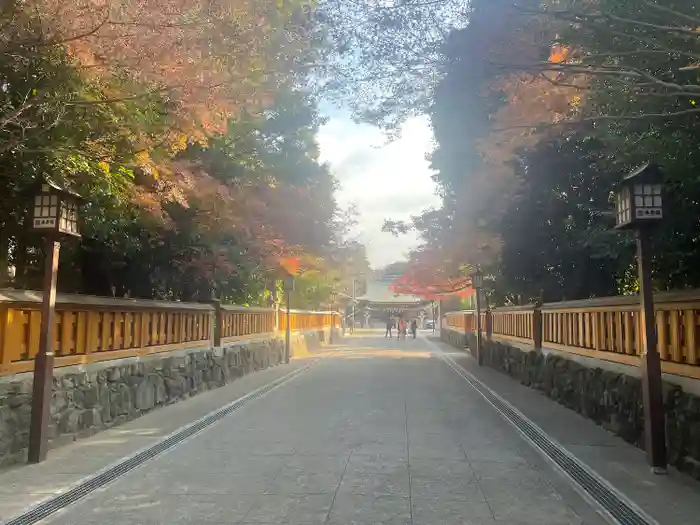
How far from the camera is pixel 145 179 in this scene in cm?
832

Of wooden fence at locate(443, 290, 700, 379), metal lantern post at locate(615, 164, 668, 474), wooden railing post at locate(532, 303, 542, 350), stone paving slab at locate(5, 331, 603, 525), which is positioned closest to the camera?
stone paving slab at locate(5, 331, 603, 525)

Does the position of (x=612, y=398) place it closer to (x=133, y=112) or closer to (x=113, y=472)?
(x=113, y=472)

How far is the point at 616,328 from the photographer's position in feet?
26.0

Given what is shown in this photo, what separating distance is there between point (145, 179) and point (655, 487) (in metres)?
7.23

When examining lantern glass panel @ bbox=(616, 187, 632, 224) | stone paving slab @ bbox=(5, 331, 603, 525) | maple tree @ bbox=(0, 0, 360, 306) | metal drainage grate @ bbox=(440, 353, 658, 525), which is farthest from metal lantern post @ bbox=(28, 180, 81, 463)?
lantern glass panel @ bbox=(616, 187, 632, 224)

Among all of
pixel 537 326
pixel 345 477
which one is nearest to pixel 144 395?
pixel 345 477

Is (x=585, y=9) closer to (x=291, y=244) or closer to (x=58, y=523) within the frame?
(x=58, y=523)

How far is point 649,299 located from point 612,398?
2361 mm

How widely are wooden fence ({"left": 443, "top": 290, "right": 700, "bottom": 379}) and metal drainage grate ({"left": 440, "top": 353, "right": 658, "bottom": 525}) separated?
4.53 feet

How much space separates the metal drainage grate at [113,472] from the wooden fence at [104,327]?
1462mm

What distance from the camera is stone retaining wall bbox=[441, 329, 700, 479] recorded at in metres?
5.41

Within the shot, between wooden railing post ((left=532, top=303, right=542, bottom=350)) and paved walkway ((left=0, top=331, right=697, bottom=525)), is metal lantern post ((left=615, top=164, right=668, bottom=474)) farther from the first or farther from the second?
wooden railing post ((left=532, top=303, right=542, bottom=350))

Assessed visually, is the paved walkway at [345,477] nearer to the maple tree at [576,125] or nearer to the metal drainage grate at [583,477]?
the metal drainage grate at [583,477]

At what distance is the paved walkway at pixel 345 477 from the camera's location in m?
4.43
